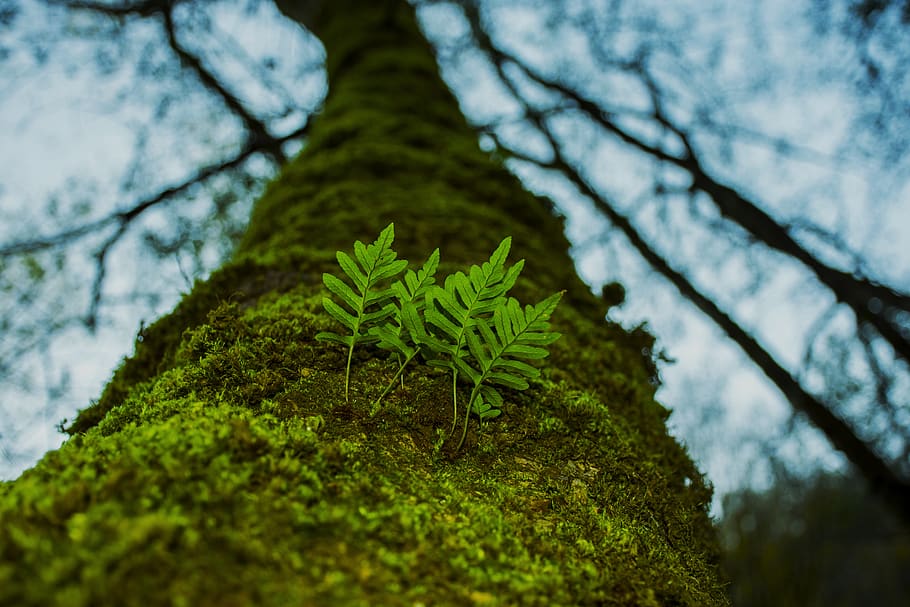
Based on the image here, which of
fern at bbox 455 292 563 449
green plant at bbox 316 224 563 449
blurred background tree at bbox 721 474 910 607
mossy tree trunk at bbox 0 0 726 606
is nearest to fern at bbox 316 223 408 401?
green plant at bbox 316 224 563 449

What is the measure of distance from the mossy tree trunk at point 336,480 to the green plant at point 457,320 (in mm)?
100

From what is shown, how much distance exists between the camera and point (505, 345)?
1296 mm

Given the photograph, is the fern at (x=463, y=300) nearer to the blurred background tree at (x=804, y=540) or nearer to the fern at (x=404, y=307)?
the fern at (x=404, y=307)

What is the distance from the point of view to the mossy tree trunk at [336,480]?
728 mm

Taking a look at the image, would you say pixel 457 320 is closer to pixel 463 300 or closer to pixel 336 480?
pixel 463 300

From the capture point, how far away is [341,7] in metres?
5.92

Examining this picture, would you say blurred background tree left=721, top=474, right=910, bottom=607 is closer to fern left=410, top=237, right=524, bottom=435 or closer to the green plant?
the green plant

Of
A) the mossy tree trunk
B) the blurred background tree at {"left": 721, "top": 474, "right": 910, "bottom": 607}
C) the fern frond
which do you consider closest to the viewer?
the mossy tree trunk

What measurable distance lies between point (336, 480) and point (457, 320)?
18.8 inches

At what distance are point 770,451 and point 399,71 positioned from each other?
610 cm

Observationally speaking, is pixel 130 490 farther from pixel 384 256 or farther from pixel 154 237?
pixel 154 237

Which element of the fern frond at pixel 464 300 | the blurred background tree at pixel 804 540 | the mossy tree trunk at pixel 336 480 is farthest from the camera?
the blurred background tree at pixel 804 540

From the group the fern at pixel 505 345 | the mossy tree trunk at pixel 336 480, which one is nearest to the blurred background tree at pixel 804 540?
the mossy tree trunk at pixel 336 480

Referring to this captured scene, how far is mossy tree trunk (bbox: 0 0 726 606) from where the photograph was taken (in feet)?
2.39
